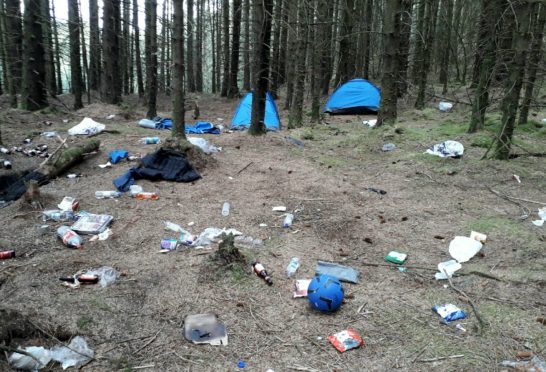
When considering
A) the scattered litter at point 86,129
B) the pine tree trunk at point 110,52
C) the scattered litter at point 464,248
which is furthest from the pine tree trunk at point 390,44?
the pine tree trunk at point 110,52

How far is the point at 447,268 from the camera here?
12.5 feet

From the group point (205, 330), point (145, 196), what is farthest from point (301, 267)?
point (145, 196)

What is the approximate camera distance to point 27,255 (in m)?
4.01

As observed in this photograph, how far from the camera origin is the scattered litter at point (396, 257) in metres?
3.99

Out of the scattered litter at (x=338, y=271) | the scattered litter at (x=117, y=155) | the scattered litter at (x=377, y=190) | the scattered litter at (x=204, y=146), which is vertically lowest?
the scattered litter at (x=338, y=271)

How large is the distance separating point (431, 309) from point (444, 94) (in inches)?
509

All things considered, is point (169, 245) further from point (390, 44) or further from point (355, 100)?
point (355, 100)

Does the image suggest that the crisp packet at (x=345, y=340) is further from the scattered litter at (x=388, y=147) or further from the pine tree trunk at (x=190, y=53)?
the pine tree trunk at (x=190, y=53)

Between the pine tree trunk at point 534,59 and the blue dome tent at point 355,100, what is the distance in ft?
15.7

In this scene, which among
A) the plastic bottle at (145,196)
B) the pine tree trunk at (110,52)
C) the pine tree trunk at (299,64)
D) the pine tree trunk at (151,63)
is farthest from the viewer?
the pine tree trunk at (110,52)

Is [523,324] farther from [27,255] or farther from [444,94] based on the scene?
[444,94]

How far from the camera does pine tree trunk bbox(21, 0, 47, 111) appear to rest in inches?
442

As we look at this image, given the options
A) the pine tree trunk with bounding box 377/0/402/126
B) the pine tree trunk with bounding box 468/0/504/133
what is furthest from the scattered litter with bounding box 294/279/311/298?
the pine tree trunk with bounding box 377/0/402/126

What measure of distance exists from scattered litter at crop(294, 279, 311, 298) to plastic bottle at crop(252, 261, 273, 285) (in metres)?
0.24
